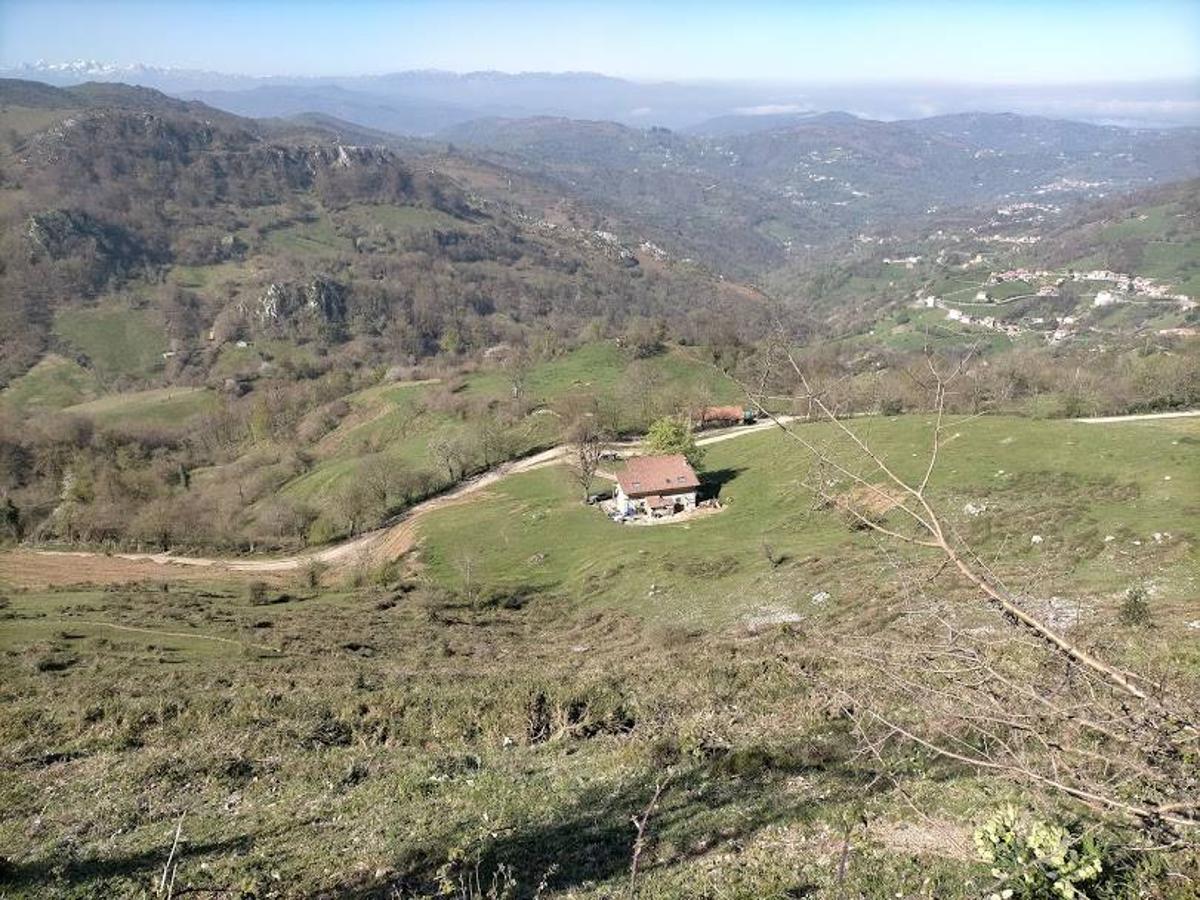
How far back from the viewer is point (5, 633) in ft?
108

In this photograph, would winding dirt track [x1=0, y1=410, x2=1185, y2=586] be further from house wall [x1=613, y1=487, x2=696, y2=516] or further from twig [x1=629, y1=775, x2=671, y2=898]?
twig [x1=629, y1=775, x2=671, y2=898]

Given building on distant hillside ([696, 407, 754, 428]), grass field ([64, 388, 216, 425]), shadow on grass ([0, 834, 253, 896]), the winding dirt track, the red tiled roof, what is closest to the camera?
shadow on grass ([0, 834, 253, 896])

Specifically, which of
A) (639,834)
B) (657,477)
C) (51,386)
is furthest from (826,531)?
(51,386)

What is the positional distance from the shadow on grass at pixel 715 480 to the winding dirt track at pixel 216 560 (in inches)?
967

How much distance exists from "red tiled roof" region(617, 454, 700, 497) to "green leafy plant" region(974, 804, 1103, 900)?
55.8 meters

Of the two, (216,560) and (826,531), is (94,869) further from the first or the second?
(216,560)

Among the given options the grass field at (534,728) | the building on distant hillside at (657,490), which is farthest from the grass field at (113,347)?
the grass field at (534,728)

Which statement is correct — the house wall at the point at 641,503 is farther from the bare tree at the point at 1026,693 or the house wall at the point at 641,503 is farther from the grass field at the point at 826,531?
the bare tree at the point at 1026,693

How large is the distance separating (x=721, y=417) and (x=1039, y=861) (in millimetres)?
93204

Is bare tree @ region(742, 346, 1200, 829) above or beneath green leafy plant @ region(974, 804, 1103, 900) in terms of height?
above

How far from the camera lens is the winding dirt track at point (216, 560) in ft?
181

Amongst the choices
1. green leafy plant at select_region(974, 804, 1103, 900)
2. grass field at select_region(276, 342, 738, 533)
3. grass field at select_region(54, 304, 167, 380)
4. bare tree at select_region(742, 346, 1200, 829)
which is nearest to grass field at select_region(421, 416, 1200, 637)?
green leafy plant at select_region(974, 804, 1103, 900)

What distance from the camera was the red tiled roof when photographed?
62500 mm

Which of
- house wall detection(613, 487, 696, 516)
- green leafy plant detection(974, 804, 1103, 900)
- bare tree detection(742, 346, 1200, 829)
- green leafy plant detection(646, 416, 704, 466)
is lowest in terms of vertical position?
house wall detection(613, 487, 696, 516)
